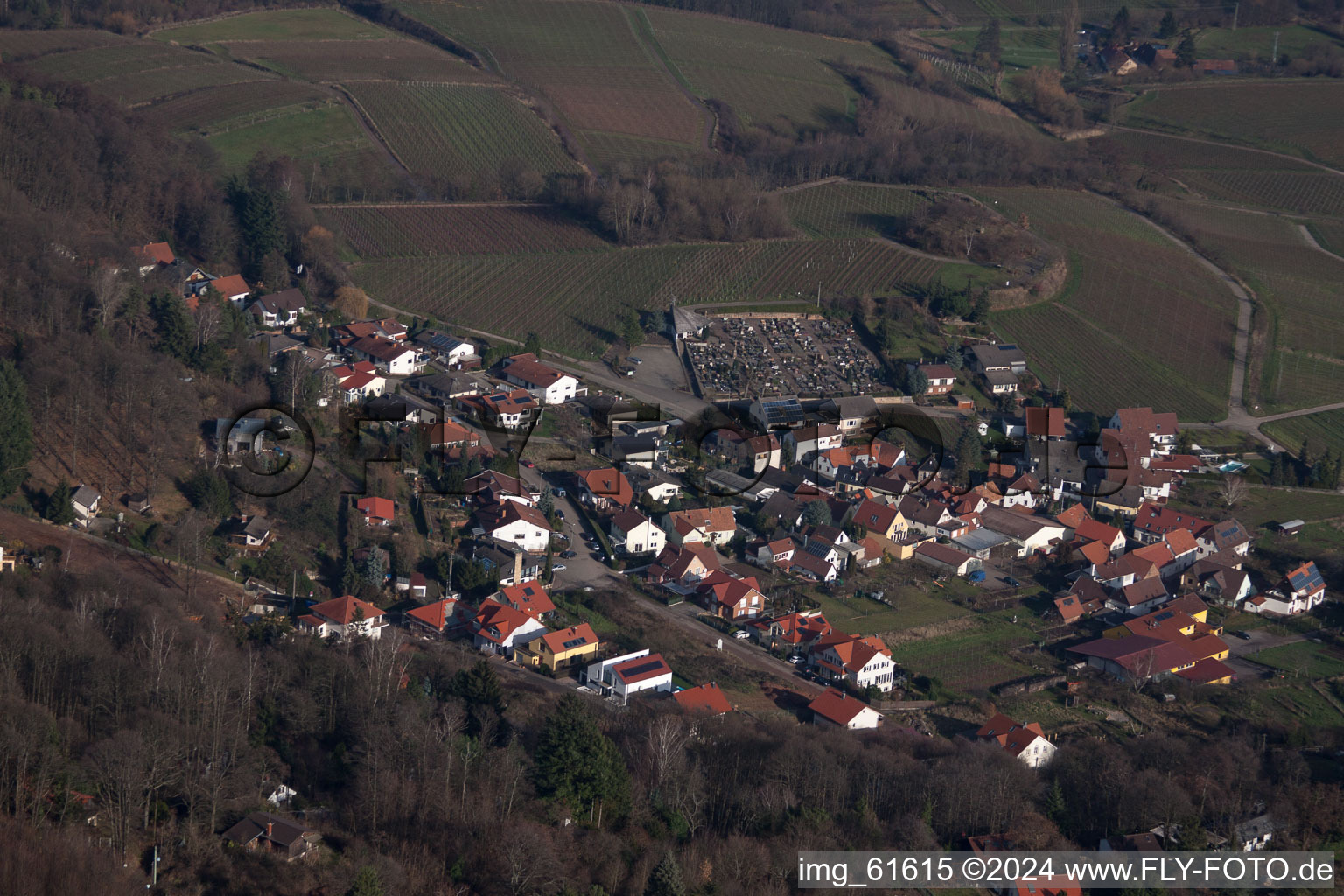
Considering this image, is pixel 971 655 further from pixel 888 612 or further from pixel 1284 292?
pixel 1284 292

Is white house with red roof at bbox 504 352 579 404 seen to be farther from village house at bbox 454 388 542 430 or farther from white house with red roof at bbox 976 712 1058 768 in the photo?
white house with red roof at bbox 976 712 1058 768

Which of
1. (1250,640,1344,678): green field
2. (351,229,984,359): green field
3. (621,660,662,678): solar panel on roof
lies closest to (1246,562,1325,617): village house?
(1250,640,1344,678): green field

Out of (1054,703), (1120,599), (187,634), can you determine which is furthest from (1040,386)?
(187,634)

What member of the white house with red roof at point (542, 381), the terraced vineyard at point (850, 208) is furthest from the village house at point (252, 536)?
the terraced vineyard at point (850, 208)

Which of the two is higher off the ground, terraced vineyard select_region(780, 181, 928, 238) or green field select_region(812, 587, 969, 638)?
terraced vineyard select_region(780, 181, 928, 238)

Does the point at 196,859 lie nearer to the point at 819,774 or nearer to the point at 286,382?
the point at 819,774

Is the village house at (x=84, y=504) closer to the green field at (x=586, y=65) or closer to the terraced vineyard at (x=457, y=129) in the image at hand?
the terraced vineyard at (x=457, y=129)

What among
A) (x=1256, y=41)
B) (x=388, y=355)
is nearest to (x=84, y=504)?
(x=388, y=355)
